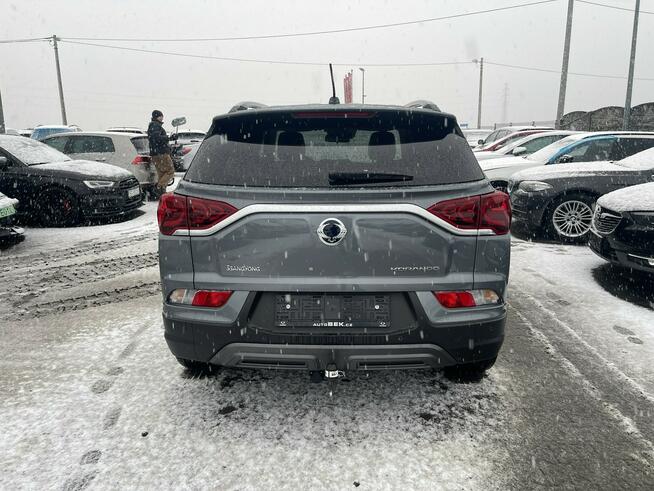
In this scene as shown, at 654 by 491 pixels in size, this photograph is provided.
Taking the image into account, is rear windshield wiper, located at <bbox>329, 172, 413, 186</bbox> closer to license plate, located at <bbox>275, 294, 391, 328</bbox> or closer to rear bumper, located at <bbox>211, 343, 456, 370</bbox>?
license plate, located at <bbox>275, 294, 391, 328</bbox>

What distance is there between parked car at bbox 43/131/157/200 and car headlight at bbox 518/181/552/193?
7.84 meters

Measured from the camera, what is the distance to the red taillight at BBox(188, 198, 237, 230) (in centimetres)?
231

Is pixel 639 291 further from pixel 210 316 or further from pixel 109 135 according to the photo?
pixel 109 135

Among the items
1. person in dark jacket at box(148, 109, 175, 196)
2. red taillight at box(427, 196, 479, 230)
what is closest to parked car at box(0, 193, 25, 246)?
person in dark jacket at box(148, 109, 175, 196)

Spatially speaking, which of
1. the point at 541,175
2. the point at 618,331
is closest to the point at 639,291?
the point at 618,331

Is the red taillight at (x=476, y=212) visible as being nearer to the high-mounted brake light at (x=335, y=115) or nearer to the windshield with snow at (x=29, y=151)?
the high-mounted brake light at (x=335, y=115)

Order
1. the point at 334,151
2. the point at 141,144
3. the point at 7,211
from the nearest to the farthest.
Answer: the point at 334,151, the point at 7,211, the point at 141,144

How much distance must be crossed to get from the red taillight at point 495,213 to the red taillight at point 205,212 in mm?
1173

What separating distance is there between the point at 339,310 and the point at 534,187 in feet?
19.1

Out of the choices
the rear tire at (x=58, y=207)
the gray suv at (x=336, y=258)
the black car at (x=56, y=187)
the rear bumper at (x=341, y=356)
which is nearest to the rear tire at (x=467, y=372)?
the gray suv at (x=336, y=258)

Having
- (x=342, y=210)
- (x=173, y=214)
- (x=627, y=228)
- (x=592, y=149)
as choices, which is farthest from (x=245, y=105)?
(x=592, y=149)

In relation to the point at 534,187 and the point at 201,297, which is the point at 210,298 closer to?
the point at 201,297

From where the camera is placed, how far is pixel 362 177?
232 cm

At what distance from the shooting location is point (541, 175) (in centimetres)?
730
